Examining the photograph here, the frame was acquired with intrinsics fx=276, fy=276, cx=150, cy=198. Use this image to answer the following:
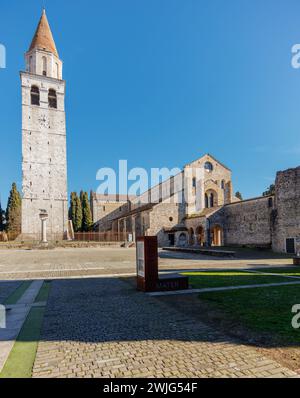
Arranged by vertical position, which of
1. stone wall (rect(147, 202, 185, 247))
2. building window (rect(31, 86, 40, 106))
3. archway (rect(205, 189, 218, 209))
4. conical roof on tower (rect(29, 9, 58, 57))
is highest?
conical roof on tower (rect(29, 9, 58, 57))

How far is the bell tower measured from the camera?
46.3 metres

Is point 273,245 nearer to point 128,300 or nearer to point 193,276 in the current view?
point 193,276

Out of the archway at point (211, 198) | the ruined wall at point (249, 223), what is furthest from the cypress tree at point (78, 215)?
the ruined wall at point (249, 223)

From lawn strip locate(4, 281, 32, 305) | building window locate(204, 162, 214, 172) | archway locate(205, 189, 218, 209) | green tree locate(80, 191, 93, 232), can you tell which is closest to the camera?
lawn strip locate(4, 281, 32, 305)

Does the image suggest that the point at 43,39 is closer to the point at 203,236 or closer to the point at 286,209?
the point at 203,236

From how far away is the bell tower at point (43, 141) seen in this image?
46.3 meters

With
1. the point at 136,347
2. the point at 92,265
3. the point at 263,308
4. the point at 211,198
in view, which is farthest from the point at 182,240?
the point at 136,347

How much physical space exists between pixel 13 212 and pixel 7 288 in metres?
A: 53.5

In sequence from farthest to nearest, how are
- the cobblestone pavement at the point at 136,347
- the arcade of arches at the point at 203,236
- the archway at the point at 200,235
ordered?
the archway at the point at 200,235
the arcade of arches at the point at 203,236
the cobblestone pavement at the point at 136,347

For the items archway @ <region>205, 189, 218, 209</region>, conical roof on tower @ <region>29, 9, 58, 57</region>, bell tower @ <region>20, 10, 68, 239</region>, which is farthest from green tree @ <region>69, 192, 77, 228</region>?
archway @ <region>205, 189, 218, 209</region>

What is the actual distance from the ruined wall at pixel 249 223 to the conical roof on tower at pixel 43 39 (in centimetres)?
4254

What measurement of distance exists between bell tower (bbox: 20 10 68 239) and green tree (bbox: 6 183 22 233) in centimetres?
1421

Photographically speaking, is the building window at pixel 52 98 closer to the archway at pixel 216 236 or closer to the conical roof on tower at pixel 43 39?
the conical roof on tower at pixel 43 39

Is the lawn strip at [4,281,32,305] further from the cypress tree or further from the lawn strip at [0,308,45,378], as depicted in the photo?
the cypress tree
